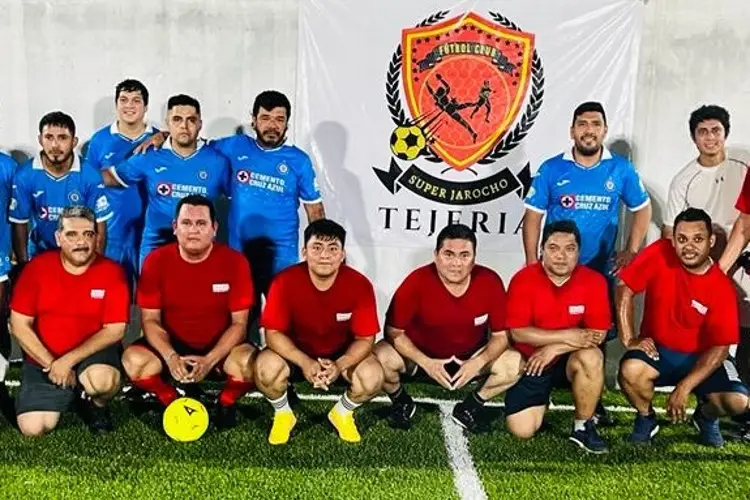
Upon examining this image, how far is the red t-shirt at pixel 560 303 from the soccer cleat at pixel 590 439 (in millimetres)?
464

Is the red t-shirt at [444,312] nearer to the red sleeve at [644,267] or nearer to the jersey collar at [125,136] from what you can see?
the red sleeve at [644,267]

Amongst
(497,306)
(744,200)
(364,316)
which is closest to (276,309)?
(364,316)

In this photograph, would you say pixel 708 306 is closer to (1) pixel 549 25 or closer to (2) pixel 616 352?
(2) pixel 616 352

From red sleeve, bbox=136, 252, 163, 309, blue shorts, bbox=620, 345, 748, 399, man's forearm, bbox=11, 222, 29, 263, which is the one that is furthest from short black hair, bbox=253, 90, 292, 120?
blue shorts, bbox=620, 345, 748, 399

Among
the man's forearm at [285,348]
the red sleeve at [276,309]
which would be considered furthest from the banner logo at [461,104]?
the man's forearm at [285,348]

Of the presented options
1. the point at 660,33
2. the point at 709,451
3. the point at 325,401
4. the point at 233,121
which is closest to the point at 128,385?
the point at 325,401

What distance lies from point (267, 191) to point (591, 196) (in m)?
1.87

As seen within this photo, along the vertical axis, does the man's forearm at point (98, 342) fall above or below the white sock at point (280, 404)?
above

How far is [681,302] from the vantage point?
14.1ft

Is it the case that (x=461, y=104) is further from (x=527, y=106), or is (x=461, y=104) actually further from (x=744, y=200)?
(x=744, y=200)

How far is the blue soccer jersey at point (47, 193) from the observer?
4832 mm

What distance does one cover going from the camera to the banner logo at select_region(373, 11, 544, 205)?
5367 mm

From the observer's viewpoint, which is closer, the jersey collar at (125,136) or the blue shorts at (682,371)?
the blue shorts at (682,371)

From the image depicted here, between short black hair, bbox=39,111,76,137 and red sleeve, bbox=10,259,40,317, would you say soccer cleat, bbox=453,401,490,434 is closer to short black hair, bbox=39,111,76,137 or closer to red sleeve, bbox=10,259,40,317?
red sleeve, bbox=10,259,40,317
